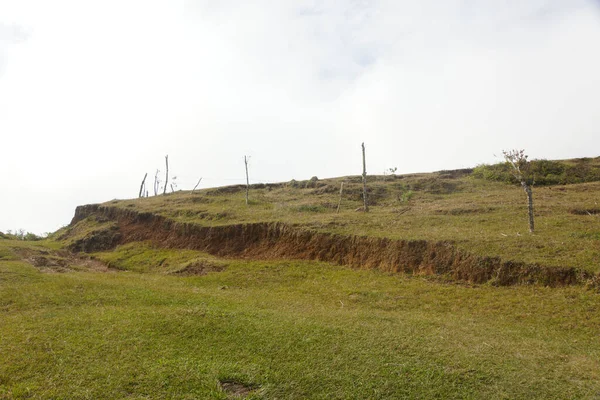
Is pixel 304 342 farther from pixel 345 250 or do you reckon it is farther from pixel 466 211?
pixel 466 211

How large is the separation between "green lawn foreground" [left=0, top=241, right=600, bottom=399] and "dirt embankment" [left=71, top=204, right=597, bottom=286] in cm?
84

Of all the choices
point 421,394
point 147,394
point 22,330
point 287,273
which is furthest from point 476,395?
point 287,273

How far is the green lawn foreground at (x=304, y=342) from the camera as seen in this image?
7.99 meters

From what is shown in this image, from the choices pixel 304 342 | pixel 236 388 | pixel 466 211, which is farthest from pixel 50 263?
pixel 466 211

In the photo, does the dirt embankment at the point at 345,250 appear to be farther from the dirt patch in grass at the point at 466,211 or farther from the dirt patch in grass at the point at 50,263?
the dirt patch in grass at the point at 466,211

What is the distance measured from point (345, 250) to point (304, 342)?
457 inches

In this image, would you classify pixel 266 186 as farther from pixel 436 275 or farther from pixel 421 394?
pixel 421 394

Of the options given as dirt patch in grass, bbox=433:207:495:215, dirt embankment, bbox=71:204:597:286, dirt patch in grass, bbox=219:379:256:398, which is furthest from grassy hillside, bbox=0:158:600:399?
dirt embankment, bbox=71:204:597:286

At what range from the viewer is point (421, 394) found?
7.71 m

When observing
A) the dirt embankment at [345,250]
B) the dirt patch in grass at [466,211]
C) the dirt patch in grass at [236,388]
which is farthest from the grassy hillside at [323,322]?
the dirt embankment at [345,250]

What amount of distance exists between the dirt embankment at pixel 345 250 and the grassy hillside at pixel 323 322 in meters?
0.36

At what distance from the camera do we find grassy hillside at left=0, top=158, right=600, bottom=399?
814 cm

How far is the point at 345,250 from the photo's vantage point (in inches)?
846

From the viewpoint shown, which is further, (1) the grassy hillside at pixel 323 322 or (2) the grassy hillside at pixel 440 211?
(2) the grassy hillside at pixel 440 211
